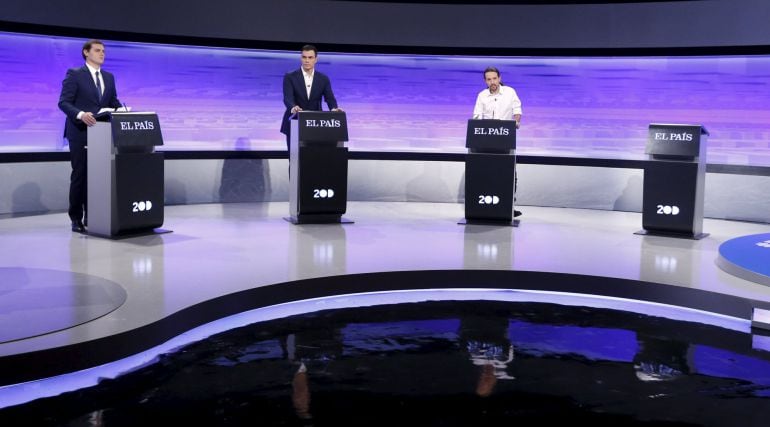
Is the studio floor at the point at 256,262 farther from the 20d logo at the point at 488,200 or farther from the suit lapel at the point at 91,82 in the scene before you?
the suit lapel at the point at 91,82

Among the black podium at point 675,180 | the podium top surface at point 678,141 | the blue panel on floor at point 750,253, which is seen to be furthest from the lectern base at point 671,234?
the podium top surface at point 678,141

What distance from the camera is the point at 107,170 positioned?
221 inches

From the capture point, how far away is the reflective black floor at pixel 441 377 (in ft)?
9.44

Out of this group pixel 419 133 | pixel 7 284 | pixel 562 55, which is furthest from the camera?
pixel 419 133

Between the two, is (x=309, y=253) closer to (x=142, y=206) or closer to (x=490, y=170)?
(x=142, y=206)

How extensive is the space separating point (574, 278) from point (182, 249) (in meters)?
2.59

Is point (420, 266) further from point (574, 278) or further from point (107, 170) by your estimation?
point (107, 170)

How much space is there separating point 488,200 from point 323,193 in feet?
4.65

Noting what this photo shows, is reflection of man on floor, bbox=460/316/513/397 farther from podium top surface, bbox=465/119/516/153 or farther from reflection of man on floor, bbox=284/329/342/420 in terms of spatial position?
podium top surface, bbox=465/119/516/153

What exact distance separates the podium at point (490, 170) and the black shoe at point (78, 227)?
309 cm

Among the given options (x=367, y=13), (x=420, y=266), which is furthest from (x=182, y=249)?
(x=367, y=13)

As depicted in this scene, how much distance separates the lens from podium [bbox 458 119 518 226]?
6.73m

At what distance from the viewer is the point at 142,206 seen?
5840 millimetres

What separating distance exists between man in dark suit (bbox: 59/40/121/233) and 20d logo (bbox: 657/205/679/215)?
4385 millimetres
